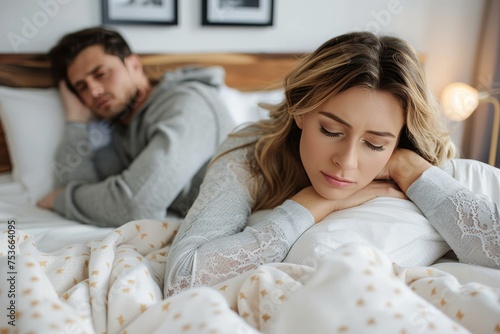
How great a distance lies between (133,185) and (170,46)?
835 mm

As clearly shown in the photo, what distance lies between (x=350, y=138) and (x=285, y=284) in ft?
1.30

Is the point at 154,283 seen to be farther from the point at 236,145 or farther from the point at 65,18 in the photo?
the point at 65,18

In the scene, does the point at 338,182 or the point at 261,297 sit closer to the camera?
the point at 261,297

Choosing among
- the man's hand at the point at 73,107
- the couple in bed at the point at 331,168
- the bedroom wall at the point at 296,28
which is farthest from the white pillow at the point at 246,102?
the couple in bed at the point at 331,168

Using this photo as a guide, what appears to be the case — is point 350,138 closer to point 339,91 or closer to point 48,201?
point 339,91

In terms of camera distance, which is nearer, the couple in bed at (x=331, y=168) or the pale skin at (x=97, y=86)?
the couple in bed at (x=331, y=168)

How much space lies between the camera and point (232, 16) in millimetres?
2268

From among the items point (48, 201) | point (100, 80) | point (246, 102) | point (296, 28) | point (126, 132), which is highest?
point (296, 28)

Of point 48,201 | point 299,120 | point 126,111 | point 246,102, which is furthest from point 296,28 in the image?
point 48,201

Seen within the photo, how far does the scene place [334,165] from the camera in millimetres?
1114

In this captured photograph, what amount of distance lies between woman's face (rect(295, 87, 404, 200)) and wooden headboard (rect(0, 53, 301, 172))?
753 mm

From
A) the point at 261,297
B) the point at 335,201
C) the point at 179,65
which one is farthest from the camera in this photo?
the point at 179,65

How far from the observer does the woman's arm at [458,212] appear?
1.07 metres

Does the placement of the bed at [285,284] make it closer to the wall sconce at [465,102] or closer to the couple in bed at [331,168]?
the couple in bed at [331,168]
